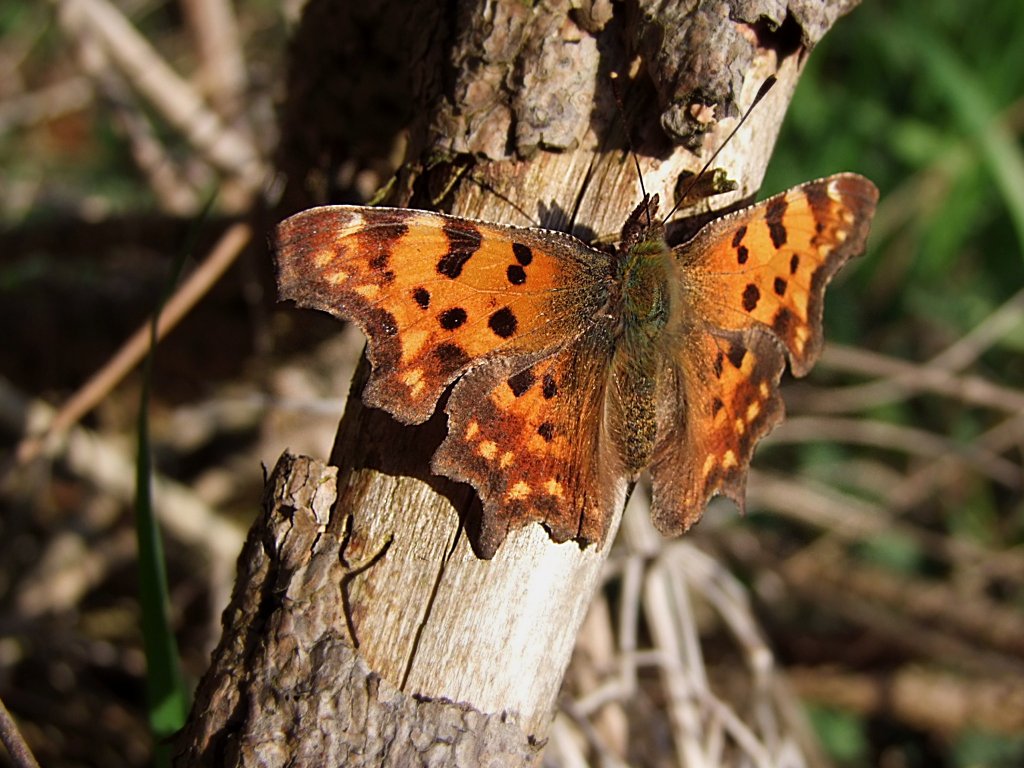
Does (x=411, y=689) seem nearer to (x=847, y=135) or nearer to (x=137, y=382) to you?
(x=137, y=382)

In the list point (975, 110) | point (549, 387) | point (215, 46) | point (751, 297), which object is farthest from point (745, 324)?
point (215, 46)

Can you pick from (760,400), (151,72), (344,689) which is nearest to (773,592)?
(760,400)

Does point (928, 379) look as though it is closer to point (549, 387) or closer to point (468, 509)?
point (549, 387)

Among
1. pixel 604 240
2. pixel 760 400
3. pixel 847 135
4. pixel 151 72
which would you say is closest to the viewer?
pixel 604 240

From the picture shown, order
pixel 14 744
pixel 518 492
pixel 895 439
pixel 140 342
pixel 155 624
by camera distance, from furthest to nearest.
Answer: pixel 895 439, pixel 140 342, pixel 155 624, pixel 518 492, pixel 14 744

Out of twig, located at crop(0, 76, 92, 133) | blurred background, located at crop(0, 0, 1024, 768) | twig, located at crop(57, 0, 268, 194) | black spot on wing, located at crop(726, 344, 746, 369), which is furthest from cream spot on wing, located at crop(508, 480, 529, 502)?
twig, located at crop(0, 76, 92, 133)

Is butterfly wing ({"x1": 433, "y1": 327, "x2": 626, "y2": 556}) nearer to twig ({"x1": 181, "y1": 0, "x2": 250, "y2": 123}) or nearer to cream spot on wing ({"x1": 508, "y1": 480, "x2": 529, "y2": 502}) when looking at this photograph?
cream spot on wing ({"x1": 508, "y1": 480, "x2": 529, "y2": 502})
